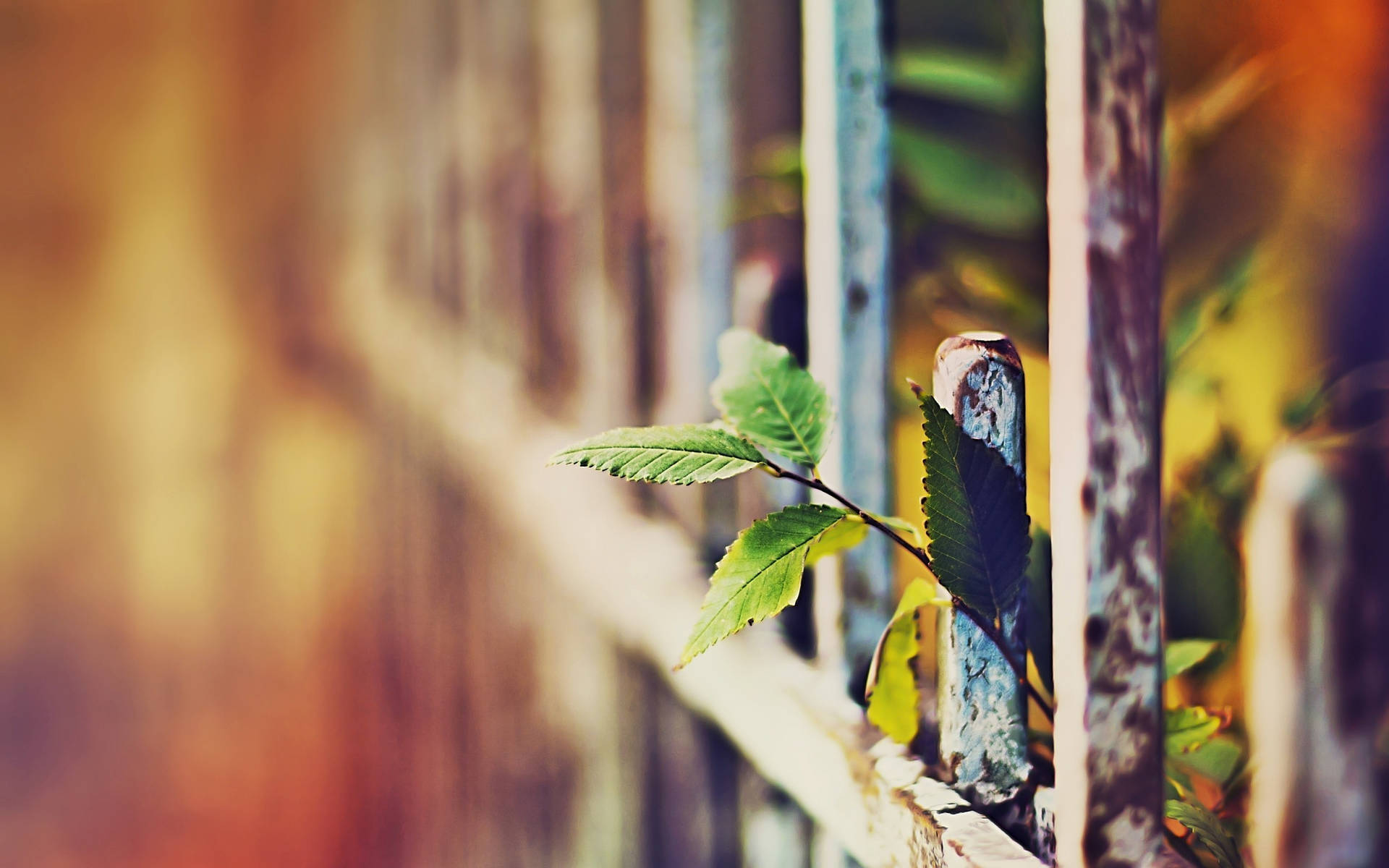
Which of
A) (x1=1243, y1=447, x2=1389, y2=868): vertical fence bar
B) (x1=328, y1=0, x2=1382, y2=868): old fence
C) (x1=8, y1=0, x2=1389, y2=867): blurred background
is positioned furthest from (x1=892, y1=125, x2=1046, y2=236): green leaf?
(x1=1243, y1=447, x2=1389, y2=868): vertical fence bar

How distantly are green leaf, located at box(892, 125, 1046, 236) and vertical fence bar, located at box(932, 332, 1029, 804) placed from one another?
0.93 feet

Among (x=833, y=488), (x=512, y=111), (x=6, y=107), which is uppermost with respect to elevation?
(x=6, y=107)

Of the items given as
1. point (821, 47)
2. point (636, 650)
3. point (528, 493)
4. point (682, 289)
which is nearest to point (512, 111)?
point (528, 493)

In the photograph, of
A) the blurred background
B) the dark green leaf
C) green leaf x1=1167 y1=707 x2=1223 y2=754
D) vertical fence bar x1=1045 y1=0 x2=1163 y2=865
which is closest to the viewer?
vertical fence bar x1=1045 y1=0 x2=1163 y2=865

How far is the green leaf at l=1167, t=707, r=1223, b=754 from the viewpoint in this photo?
334mm

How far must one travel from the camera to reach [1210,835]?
0.29 meters

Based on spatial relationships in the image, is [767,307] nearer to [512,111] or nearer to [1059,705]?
[1059,705]

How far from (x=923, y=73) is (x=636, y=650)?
46 cm

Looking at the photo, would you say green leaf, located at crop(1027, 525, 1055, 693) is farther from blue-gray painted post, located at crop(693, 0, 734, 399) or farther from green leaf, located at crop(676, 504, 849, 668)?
blue-gray painted post, located at crop(693, 0, 734, 399)

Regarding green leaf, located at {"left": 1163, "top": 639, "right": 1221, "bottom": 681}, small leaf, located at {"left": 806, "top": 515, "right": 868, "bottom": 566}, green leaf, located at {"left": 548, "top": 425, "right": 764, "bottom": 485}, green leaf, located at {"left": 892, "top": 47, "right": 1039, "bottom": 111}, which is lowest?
green leaf, located at {"left": 1163, "top": 639, "right": 1221, "bottom": 681}

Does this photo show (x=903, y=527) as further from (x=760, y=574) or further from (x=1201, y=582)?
(x=1201, y=582)

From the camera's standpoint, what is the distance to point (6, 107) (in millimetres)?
2361

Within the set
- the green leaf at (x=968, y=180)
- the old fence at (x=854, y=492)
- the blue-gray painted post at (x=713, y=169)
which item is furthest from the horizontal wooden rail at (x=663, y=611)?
the green leaf at (x=968, y=180)

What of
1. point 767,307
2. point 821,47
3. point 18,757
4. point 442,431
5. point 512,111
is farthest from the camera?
point 18,757
